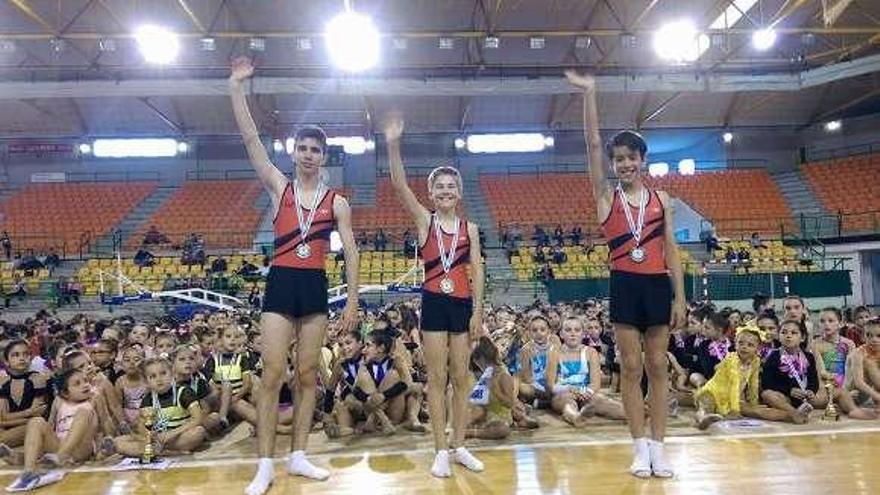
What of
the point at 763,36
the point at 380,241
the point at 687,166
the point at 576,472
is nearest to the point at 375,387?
the point at 576,472

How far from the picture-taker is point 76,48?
829 inches

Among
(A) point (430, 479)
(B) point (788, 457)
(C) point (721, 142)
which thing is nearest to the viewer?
(A) point (430, 479)

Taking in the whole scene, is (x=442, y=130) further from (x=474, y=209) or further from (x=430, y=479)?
(x=430, y=479)

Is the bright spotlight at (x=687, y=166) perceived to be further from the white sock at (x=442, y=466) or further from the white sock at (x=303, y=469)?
the white sock at (x=303, y=469)

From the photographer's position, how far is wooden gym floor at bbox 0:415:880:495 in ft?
13.0

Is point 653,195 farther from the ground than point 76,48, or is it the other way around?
point 76,48

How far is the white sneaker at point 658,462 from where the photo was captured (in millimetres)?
4125

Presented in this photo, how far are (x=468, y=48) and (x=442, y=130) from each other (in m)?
6.26

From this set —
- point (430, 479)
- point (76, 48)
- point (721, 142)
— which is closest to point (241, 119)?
point (430, 479)

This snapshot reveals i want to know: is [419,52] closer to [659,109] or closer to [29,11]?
[659,109]

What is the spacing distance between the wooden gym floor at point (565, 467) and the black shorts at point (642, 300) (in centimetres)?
96

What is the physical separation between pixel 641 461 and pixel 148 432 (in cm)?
359

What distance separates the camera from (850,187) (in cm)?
2555

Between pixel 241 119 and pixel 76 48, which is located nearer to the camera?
pixel 241 119
